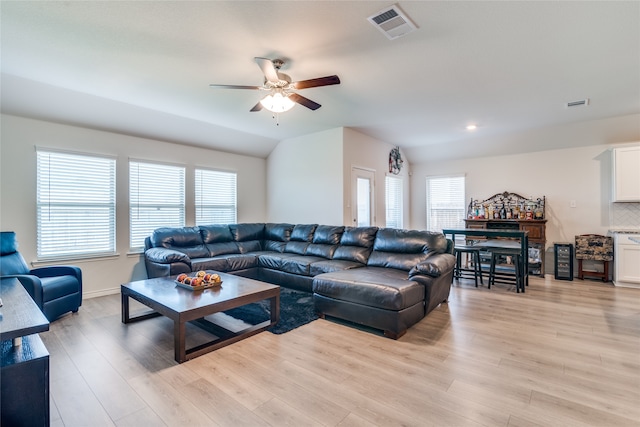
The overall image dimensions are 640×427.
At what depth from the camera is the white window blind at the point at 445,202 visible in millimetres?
7074

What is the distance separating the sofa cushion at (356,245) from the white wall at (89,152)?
2.98m

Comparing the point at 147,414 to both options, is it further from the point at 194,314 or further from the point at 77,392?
the point at 194,314

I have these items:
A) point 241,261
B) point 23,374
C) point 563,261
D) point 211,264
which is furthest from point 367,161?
point 23,374

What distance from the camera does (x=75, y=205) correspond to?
4.39 m

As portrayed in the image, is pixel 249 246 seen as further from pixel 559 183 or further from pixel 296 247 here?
pixel 559 183

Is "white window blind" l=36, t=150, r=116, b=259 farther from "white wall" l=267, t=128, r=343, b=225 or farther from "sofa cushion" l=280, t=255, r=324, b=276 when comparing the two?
"white wall" l=267, t=128, r=343, b=225

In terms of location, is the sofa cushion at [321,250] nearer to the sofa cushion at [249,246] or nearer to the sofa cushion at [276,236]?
the sofa cushion at [276,236]

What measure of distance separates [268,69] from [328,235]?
2.95 m

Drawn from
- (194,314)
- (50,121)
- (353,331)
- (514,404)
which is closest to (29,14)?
(50,121)

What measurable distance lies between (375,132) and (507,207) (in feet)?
10.5

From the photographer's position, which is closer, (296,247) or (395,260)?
(395,260)

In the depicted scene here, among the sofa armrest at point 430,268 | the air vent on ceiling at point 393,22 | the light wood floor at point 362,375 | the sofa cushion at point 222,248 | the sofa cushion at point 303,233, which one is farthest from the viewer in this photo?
the sofa cushion at point 303,233

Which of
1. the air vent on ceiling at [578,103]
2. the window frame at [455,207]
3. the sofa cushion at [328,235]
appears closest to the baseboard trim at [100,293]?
the sofa cushion at [328,235]

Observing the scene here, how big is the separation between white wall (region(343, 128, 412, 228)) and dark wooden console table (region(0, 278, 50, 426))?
449 centimetres
